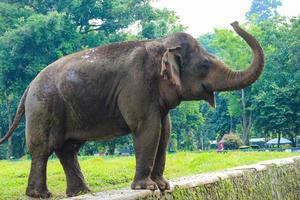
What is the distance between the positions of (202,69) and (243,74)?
1.34 feet

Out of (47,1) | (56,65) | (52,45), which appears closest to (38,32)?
(52,45)

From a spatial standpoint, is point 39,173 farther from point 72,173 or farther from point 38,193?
point 72,173

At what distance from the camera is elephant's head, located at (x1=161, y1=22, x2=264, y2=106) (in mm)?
5004

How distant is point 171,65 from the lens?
193 inches

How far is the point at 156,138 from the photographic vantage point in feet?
16.1

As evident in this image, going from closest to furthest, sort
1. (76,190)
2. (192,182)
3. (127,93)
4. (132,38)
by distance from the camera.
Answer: (127,93) < (76,190) < (192,182) < (132,38)

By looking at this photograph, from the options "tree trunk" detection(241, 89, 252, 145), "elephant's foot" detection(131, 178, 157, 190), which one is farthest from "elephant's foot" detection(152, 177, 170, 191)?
"tree trunk" detection(241, 89, 252, 145)

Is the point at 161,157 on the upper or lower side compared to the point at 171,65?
lower

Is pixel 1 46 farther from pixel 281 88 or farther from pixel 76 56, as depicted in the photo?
pixel 76 56

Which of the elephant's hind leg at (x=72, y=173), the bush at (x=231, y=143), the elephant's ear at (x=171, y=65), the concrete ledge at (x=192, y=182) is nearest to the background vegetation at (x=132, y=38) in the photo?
the bush at (x=231, y=143)

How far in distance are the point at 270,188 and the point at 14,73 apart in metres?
18.3

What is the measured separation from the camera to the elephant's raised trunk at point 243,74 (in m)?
4.99

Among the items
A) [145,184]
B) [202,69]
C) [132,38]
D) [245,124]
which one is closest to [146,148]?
[145,184]

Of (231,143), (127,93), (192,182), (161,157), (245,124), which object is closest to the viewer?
(127,93)
